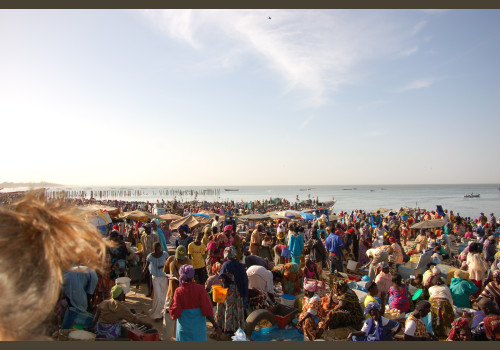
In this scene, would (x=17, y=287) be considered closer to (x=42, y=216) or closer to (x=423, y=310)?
(x=42, y=216)

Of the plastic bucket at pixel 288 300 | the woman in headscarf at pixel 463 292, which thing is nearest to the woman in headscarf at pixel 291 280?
the plastic bucket at pixel 288 300

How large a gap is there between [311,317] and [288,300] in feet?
4.84

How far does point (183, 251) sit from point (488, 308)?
15.7ft

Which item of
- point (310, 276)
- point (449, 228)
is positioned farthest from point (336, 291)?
point (449, 228)

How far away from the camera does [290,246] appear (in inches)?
374

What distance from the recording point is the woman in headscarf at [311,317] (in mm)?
4855

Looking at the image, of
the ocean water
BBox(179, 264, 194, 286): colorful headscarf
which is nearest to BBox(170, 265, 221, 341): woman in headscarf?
BBox(179, 264, 194, 286): colorful headscarf

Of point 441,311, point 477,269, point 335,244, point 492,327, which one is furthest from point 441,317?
point 335,244

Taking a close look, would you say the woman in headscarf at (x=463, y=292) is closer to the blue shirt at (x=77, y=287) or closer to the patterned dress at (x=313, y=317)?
the patterned dress at (x=313, y=317)

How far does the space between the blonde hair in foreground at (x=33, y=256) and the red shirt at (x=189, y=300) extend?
8.26 feet

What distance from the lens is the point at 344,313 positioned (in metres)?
4.88

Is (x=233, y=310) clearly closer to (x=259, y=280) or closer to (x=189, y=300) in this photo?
(x=259, y=280)

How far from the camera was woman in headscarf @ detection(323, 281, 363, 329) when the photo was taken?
16.0 feet

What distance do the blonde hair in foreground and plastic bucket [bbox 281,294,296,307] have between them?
569cm
